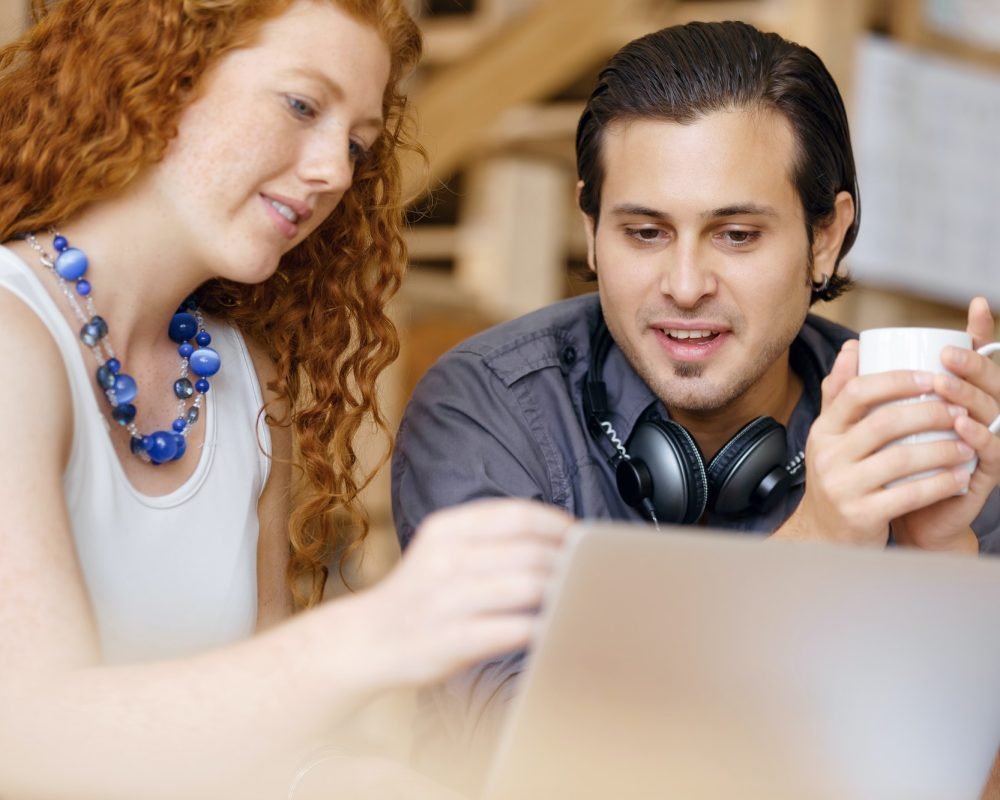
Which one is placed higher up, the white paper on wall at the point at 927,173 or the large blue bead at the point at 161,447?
the white paper on wall at the point at 927,173

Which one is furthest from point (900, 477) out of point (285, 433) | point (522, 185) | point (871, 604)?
point (522, 185)

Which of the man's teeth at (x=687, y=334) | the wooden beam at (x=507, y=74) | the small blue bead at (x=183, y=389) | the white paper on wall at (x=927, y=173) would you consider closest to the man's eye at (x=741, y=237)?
the man's teeth at (x=687, y=334)

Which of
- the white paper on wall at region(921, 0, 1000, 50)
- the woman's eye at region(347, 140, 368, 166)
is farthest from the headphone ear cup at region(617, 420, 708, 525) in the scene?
the white paper on wall at region(921, 0, 1000, 50)

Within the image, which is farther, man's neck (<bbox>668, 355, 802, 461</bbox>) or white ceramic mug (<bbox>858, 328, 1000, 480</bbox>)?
man's neck (<bbox>668, 355, 802, 461</bbox>)

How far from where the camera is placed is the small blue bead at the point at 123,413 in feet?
3.63

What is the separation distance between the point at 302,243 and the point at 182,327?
6.4 inches

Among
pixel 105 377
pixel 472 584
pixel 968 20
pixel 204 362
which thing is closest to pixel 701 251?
pixel 204 362

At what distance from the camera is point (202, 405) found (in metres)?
1.26

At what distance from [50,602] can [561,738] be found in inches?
14.1

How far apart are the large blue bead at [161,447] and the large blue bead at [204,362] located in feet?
0.29

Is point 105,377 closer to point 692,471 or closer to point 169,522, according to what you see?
point 169,522

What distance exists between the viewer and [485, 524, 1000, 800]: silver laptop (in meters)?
0.68

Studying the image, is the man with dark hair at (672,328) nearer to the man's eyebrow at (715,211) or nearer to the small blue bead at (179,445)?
the man's eyebrow at (715,211)

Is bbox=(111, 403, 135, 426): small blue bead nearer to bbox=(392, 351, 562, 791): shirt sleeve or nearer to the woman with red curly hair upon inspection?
the woman with red curly hair
